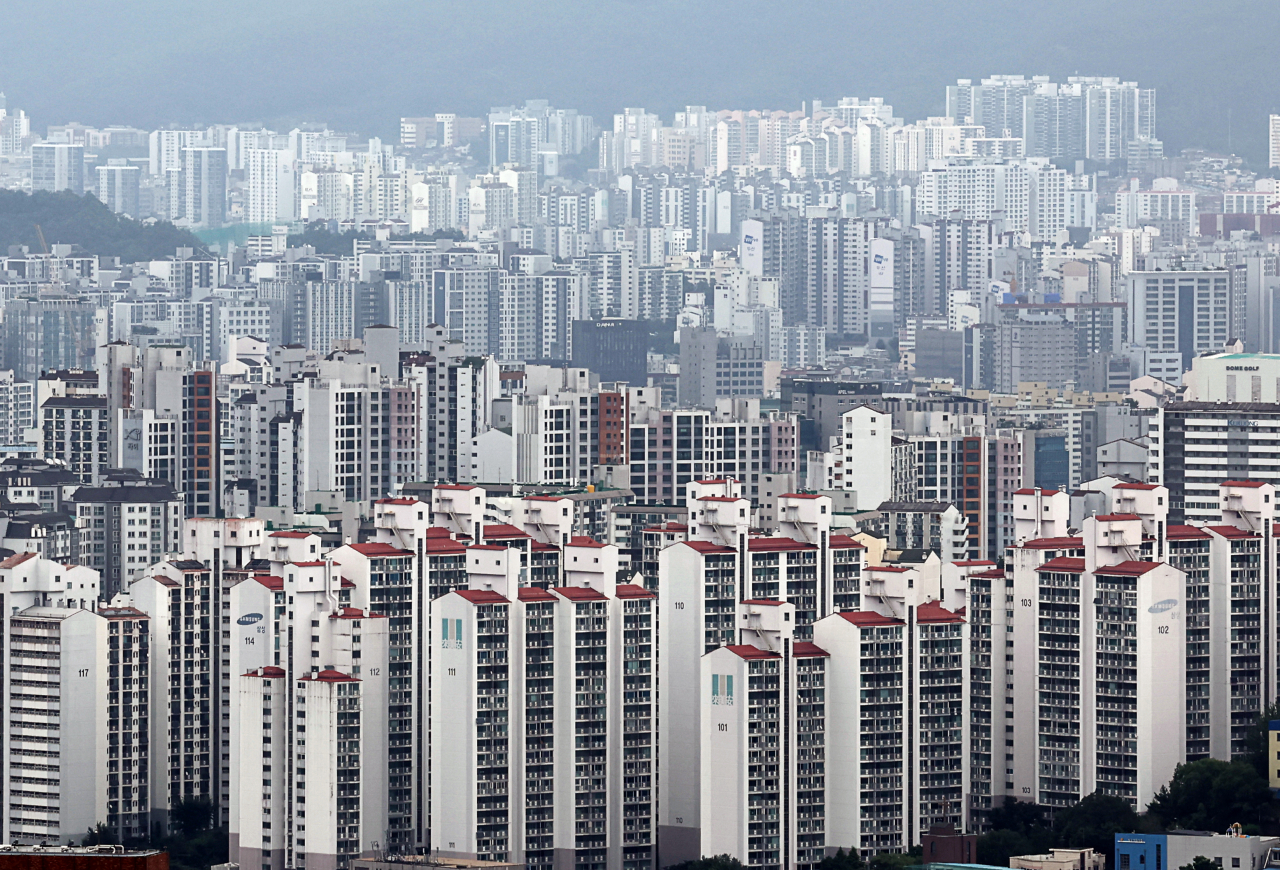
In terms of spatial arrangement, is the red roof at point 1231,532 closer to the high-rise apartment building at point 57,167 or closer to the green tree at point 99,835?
the green tree at point 99,835

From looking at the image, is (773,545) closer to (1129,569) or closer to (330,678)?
(1129,569)

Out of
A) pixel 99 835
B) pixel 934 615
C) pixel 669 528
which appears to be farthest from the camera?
pixel 669 528

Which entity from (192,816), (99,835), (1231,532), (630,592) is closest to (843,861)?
(630,592)

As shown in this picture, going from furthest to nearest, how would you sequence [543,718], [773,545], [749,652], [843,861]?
[773,545]
[543,718]
[749,652]
[843,861]

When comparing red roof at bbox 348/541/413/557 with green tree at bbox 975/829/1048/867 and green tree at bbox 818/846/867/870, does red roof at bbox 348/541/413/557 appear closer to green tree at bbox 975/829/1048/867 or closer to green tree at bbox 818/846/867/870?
green tree at bbox 818/846/867/870

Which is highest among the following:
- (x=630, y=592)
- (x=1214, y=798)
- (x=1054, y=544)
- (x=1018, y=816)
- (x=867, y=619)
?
Answer: (x=1054, y=544)

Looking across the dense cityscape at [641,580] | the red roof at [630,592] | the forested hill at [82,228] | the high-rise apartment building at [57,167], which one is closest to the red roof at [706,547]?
the dense cityscape at [641,580]

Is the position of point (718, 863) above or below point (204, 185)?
below
